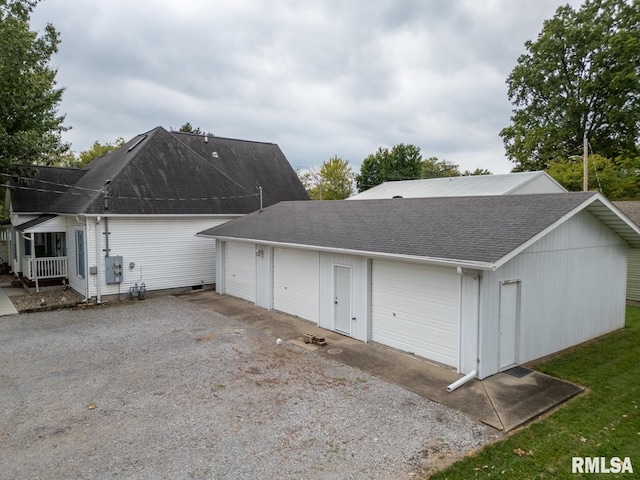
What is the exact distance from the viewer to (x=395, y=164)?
4178cm

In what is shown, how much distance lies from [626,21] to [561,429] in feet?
117

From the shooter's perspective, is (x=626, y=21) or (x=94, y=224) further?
(x=626, y=21)

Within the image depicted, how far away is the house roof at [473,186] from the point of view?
19641 mm

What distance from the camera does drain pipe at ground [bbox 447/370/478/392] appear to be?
22.2ft

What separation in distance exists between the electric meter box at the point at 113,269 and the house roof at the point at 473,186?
1656cm

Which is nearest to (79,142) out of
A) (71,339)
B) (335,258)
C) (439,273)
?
(71,339)

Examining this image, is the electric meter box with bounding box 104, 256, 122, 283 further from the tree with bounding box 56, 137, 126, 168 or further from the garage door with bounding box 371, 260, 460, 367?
the tree with bounding box 56, 137, 126, 168

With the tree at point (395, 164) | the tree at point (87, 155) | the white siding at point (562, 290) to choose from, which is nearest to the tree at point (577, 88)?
the tree at point (395, 164)

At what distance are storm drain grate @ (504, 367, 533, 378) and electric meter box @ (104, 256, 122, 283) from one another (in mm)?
12943

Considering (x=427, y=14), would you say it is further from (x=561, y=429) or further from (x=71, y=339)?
(x=71, y=339)

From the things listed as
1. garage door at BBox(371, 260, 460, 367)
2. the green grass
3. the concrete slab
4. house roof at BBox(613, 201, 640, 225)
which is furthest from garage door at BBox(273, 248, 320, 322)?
house roof at BBox(613, 201, 640, 225)

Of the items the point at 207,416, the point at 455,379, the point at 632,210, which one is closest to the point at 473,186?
the point at 632,210

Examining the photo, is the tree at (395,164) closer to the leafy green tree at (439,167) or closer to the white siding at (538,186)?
the leafy green tree at (439,167)

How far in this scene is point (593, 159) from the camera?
2558 centimetres
